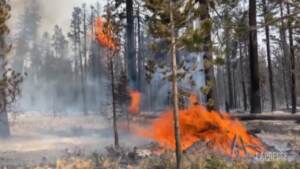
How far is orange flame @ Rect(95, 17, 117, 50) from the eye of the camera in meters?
16.9

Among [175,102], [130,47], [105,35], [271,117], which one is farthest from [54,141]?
[175,102]

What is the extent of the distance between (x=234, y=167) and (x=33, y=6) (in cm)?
6159

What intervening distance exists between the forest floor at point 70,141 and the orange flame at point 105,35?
4813 mm

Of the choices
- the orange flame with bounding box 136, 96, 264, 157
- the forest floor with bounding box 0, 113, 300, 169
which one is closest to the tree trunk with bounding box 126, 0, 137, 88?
the forest floor with bounding box 0, 113, 300, 169

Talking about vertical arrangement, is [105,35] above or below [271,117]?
above

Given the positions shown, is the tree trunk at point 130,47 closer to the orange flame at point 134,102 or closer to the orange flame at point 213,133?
the orange flame at point 134,102

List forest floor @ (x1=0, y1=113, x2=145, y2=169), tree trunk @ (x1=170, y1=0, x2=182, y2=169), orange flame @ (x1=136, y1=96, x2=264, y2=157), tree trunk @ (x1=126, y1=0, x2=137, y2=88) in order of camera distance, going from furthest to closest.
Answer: tree trunk @ (x1=126, y1=0, x2=137, y2=88) < forest floor @ (x1=0, y1=113, x2=145, y2=169) < orange flame @ (x1=136, y1=96, x2=264, y2=157) < tree trunk @ (x1=170, y1=0, x2=182, y2=169)

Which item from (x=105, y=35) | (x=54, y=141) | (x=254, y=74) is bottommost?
(x=54, y=141)

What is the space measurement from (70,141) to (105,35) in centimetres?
692

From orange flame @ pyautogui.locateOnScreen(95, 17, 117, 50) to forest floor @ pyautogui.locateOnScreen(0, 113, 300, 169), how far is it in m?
4.81

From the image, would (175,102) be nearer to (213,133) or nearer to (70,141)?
(213,133)

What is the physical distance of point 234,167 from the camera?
9531 mm

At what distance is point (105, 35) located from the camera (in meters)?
17.2

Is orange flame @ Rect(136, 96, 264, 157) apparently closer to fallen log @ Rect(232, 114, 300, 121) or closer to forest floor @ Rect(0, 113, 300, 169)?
forest floor @ Rect(0, 113, 300, 169)
